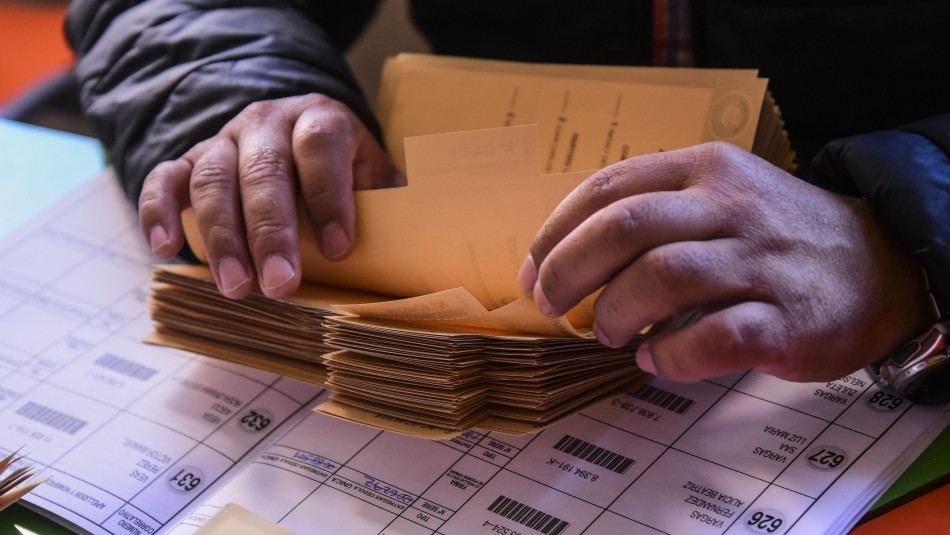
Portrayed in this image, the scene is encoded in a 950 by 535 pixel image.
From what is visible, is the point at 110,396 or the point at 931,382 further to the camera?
the point at 110,396

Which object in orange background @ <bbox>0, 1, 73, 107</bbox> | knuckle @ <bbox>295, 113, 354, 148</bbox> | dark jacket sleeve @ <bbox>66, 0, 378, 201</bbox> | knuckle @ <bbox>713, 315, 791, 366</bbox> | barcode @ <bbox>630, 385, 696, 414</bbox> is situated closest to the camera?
knuckle @ <bbox>713, 315, 791, 366</bbox>

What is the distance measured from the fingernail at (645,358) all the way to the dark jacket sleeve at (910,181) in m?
0.18

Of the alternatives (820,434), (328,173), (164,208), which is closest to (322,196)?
(328,173)

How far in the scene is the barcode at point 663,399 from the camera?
2.14 ft

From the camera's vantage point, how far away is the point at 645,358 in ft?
1.94

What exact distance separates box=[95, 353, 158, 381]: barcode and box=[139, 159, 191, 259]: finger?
0.36 feet

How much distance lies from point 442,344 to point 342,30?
0.68 m

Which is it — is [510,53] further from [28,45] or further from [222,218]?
[28,45]

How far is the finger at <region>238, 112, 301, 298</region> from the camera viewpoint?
2.25 ft

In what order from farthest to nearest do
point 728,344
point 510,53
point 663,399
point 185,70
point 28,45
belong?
1. point 28,45
2. point 510,53
3. point 185,70
4. point 663,399
5. point 728,344

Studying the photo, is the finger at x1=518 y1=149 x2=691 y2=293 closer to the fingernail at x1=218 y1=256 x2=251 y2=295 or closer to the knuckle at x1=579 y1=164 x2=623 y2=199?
the knuckle at x1=579 y1=164 x2=623 y2=199

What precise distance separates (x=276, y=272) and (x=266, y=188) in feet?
0.24

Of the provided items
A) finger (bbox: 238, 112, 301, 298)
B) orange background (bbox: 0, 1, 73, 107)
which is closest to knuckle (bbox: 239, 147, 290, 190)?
finger (bbox: 238, 112, 301, 298)

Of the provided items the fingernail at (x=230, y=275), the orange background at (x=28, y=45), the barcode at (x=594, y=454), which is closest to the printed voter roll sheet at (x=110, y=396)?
the fingernail at (x=230, y=275)
